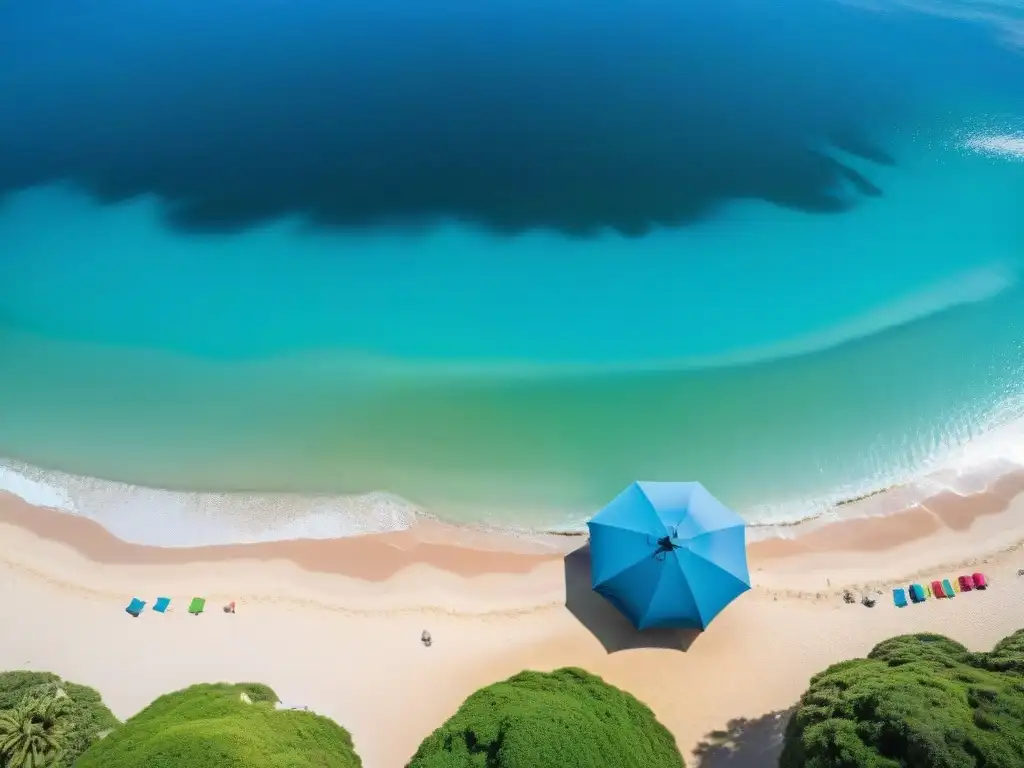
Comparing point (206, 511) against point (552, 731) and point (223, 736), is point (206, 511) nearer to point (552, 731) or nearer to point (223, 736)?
point (223, 736)

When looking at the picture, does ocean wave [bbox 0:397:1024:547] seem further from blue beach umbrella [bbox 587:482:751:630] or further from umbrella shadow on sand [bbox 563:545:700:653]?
blue beach umbrella [bbox 587:482:751:630]

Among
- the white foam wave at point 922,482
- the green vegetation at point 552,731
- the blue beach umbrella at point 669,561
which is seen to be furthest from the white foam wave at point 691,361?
the green vegetation at point 552,731

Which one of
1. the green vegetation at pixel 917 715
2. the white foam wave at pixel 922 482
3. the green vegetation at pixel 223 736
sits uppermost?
the white foam wave at pixel 922 482

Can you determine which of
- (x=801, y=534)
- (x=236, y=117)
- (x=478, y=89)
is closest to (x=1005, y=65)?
(x=478, y=89)

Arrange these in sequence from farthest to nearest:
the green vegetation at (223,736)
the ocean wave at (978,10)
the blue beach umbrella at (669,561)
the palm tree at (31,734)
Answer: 1. the ocean wave at (978,10)
2. the blue beach umbrella at (669,561)
3. the palm tree at (31,734)
4. the green vegetation at (223,736)

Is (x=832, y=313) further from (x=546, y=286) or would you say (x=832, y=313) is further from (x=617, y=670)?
(x=617, y=670)

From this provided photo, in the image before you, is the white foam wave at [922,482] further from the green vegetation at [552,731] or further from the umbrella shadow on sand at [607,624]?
the green vegetation at [552,731]
